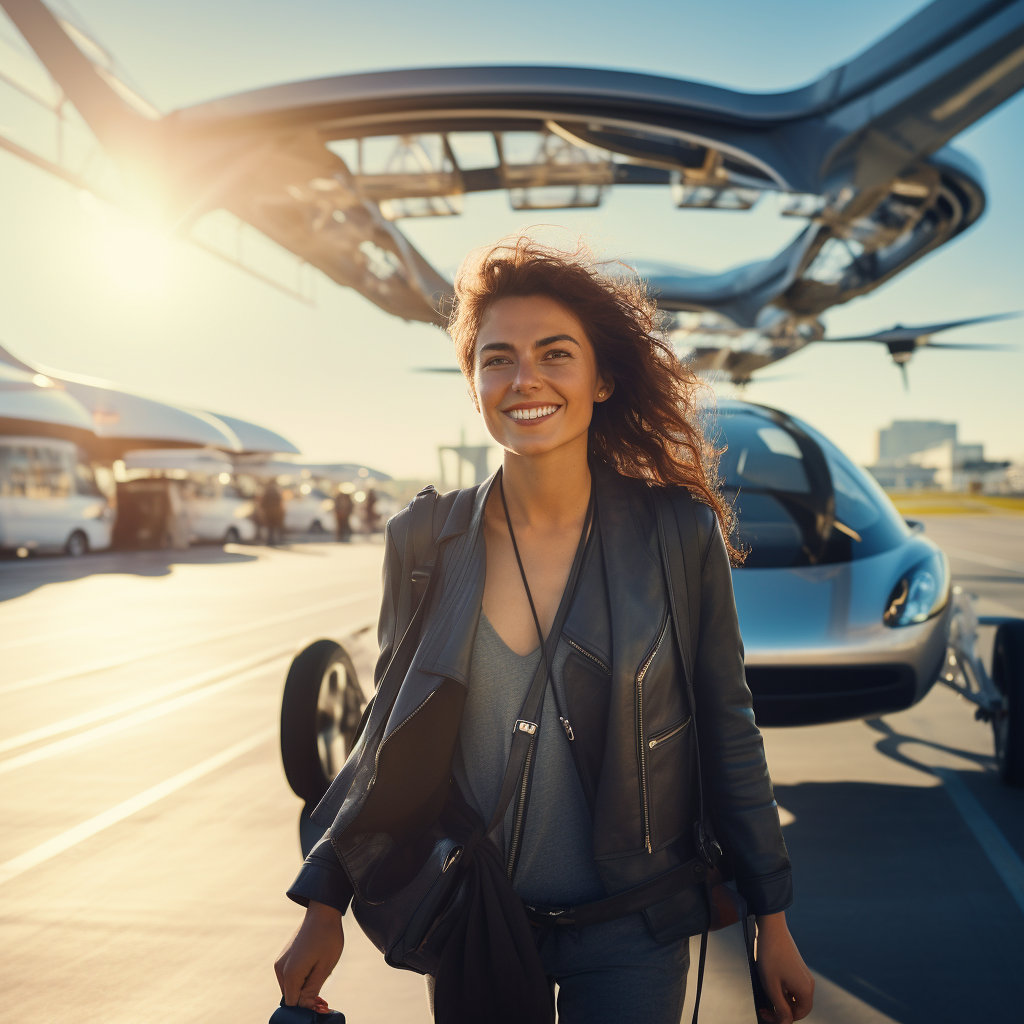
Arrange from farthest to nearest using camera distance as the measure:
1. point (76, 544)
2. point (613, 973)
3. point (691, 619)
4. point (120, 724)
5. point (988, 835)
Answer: point (76, 544)
point (120, 724)
point (988, 835)
point (691, 619)
point (613, 973)

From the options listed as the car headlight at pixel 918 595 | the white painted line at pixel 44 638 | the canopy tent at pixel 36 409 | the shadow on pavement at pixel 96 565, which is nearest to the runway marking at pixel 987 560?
the car headlight at pixel 918 595

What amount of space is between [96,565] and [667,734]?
19.5 m

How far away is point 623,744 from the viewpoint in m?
1.41

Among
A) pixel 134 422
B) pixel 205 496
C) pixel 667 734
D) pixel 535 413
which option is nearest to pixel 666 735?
pixel 667 734

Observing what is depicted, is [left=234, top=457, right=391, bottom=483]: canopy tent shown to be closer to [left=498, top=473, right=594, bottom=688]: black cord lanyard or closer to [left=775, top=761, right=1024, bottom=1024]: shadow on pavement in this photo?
[left=775, top=761, right=1024, bottom=1024]: shadow on pavement

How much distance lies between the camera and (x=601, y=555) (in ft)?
5.07

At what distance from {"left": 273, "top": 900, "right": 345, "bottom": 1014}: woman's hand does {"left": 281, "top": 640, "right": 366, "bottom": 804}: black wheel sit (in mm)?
2096

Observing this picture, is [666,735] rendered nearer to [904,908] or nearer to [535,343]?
[535,343]

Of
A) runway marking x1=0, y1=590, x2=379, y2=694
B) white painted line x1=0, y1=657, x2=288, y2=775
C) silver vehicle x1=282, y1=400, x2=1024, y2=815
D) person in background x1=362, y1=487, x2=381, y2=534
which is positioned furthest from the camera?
person in background x1=362, y1=487, x2=381, y2=534

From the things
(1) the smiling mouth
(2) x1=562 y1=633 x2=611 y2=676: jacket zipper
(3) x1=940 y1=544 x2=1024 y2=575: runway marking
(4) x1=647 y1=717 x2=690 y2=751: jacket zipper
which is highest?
(1) the smiling mouth

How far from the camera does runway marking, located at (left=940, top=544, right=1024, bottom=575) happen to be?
1518cm

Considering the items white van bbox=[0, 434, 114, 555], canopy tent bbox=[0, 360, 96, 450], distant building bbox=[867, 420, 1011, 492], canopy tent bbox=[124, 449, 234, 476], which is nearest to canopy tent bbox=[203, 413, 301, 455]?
canopy tent bbox=[124, 449, 234, 476]

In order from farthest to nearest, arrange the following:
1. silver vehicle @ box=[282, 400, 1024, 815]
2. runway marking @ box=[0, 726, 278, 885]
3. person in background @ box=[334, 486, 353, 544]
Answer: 1. person in background @ box=[334, 486, 353, 544]
2. silver vehicle @ box=[282, 400, 1024, 815]
3. runway marking @ box=[0, 726, 278, 885]

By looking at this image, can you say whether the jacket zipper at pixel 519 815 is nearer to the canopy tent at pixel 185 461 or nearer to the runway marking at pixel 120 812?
the runway marking at pixel 120 812
